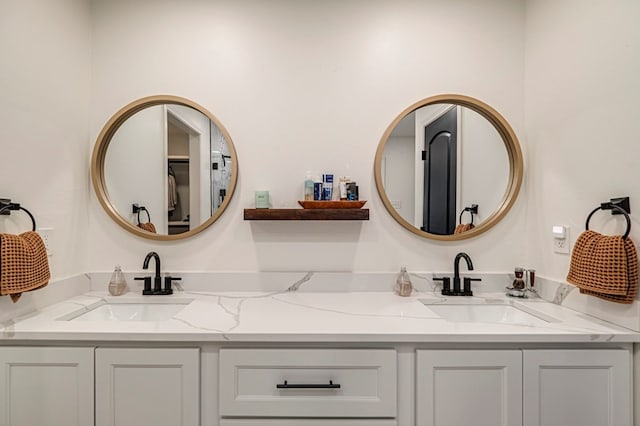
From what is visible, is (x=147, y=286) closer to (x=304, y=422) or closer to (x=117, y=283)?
(x=117, y=283)

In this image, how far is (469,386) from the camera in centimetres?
120

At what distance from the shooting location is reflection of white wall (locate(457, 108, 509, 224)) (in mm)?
1792

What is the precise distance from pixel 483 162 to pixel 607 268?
767 mm

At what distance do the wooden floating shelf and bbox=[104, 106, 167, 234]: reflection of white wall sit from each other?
509 millimetres

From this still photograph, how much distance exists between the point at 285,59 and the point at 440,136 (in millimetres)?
888

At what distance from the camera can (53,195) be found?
1.56 metres

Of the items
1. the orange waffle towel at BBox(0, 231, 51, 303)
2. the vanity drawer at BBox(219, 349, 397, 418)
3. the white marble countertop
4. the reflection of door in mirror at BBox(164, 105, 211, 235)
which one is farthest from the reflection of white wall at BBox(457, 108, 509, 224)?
the orange waffle towel at BBox(0, 231, 51, 303)

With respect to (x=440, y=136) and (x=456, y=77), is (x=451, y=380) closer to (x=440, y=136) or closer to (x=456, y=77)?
(x=440, y=136)

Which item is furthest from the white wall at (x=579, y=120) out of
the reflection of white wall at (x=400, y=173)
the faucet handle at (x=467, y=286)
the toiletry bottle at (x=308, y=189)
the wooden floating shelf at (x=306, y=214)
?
the toiletry bottle at (x=308, y=189)

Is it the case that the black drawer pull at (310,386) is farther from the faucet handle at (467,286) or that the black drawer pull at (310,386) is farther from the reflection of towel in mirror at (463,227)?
the reflection of towel in mirror at (463,227)

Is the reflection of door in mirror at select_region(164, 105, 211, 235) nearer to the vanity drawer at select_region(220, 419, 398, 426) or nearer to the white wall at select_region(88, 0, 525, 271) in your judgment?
the white wall at select_region(88, 0, 525, 271)

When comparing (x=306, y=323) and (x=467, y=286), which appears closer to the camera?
(x=306, y=323)

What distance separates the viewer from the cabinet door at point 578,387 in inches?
46.9

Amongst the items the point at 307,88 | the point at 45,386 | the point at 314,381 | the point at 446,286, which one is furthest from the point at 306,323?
the point at 307,88
